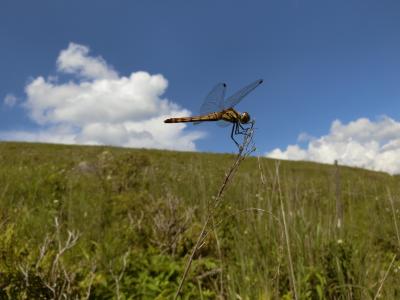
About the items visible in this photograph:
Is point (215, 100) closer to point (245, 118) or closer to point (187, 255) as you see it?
point (245, 118)

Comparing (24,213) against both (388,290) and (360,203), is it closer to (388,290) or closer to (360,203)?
(388,290)

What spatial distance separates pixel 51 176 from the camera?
869 cm

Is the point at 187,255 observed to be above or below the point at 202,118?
below

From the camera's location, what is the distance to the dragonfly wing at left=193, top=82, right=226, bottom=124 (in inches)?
102

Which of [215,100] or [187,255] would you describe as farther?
[187,255]

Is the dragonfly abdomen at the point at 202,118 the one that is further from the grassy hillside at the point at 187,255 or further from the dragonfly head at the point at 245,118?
the grassy hillside at the point at 187,255

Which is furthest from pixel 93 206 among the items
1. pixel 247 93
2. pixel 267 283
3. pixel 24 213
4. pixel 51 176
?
pixel 247 93

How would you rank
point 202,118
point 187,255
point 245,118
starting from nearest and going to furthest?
point 245,118, point 202,118, point 187,255

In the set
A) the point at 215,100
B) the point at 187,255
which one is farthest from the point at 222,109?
the point at 187,255

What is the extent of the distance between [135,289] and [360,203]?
→ 7.32 metres

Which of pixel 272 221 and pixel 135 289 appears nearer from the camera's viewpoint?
pixel 135 289

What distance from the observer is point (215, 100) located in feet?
8.71

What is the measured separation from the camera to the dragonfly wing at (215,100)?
260cm

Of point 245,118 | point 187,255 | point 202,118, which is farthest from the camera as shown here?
point 187,255
